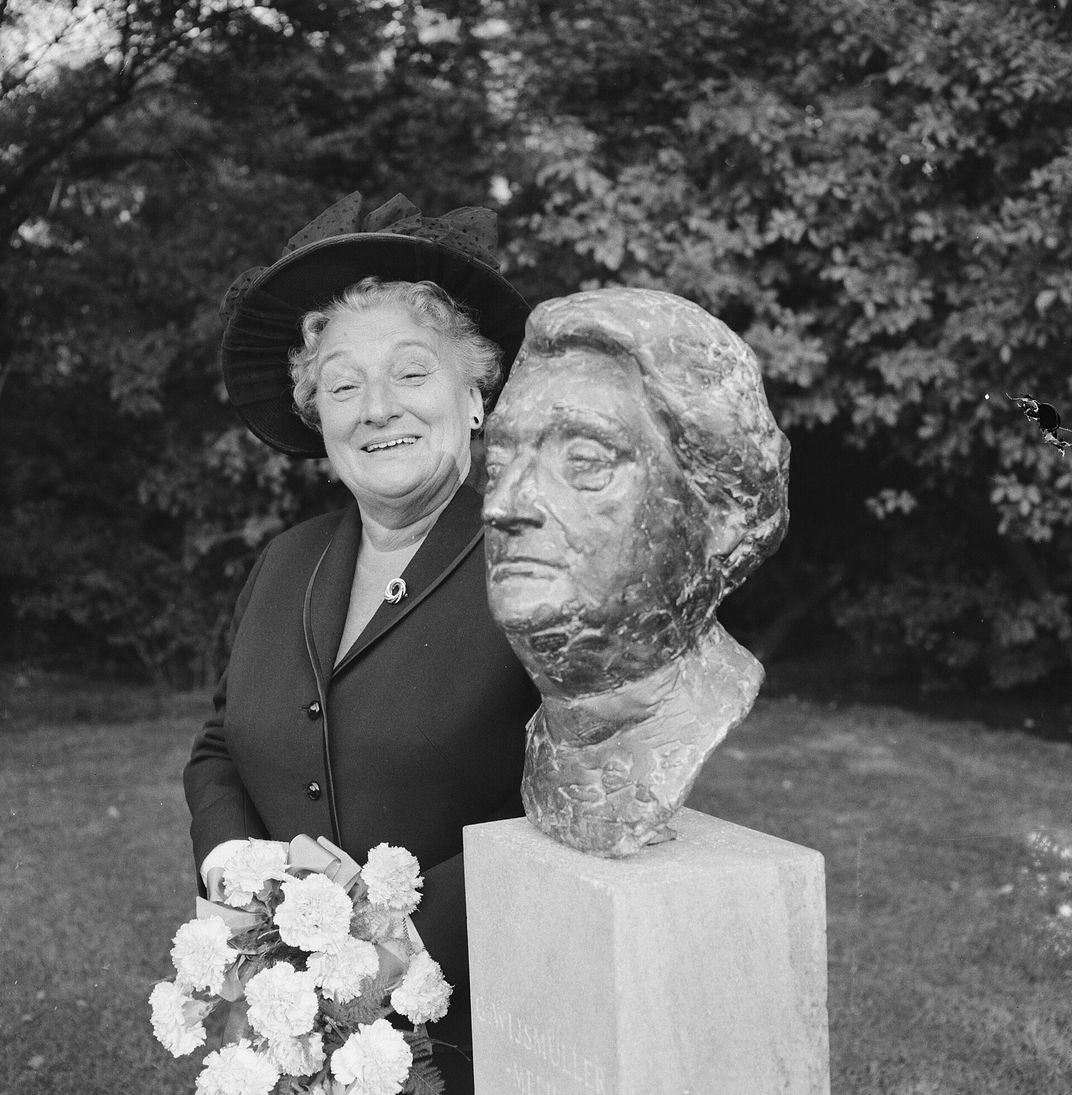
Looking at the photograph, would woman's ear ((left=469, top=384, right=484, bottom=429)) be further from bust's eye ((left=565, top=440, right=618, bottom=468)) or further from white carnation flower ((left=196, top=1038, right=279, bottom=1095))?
white carnation flower ((left=196, top=1038, right=279, bottom=1095))

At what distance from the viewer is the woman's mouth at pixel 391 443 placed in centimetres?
253

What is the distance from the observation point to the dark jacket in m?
2.49

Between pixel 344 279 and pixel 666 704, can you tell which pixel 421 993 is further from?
pixel 344 279

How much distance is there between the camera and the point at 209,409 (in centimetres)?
934

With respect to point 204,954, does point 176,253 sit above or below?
above

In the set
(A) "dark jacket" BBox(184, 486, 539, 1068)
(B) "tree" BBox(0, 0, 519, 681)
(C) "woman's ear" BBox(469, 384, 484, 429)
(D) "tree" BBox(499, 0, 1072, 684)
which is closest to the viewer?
(A) "dark jacket" BBox(184, 486, 539, 1068)

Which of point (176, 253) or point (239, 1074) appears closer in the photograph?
point (239, 1074)

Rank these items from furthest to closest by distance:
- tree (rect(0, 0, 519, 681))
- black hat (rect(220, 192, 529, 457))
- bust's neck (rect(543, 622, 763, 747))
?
1. tree (rect(0, 0, 519, 681))
2. black hat (rect(220, 192, 529, 457))
3. bust's neck (rect(543, 622, 763, 747))

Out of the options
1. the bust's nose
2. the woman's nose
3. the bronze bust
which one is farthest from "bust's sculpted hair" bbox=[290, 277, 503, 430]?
the bust's nose

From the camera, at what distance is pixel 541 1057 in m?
2.20

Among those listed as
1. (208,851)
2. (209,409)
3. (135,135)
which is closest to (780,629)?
(209,409)

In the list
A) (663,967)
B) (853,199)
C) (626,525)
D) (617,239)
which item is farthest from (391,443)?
(853,199)

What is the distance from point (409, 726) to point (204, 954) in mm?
546

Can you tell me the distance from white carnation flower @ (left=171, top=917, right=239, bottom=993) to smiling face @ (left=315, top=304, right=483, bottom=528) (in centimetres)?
88
